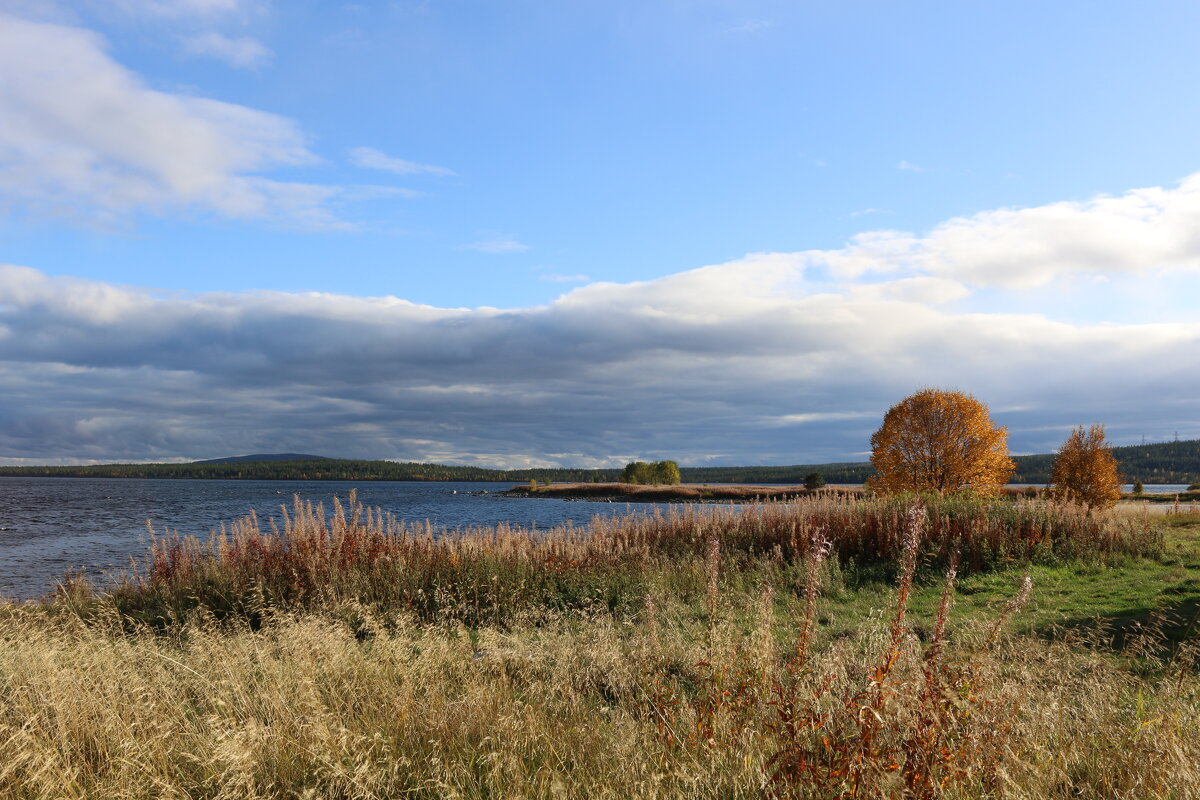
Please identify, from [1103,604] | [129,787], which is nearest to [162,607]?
[129,787]

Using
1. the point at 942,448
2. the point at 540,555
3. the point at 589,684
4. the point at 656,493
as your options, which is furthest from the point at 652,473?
the point at 589,684

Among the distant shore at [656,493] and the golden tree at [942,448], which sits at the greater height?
the golden tree at [942,448]

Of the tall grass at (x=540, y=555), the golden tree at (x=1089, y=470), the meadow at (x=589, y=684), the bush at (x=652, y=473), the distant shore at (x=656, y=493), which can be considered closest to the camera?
the meadow at (x=589, y=684)

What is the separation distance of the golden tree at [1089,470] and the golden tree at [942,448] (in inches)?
89.1

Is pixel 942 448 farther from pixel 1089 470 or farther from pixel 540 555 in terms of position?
pixel 540 555

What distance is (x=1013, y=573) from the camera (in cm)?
1402

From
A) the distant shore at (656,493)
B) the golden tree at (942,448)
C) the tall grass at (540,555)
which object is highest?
the golden tree at (942,448)

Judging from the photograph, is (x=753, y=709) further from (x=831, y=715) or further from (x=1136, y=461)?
Answer: (x=1136, y=461)

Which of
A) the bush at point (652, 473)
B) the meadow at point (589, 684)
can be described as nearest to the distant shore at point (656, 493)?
the bush at point (652, 473)

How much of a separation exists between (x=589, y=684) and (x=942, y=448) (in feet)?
95.2

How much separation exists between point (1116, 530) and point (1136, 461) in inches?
6449

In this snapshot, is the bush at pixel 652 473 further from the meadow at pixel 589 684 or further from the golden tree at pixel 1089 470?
the meadow at pixel 589 684

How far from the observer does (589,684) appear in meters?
6.82

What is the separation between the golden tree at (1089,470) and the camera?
2998 cm
